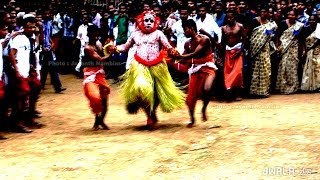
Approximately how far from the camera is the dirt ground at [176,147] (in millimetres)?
5445

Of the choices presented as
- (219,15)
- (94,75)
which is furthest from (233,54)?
(94,75)

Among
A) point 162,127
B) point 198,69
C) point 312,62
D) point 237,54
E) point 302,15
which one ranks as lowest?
point 162,127

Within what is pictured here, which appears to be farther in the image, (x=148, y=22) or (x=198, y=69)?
(x=198, y=69)

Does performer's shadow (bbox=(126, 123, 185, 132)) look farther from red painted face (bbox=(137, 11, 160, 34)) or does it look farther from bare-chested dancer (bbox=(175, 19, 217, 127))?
red painted face (bbox=(137, 11, 160, 34))

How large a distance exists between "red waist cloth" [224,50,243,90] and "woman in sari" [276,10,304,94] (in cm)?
118

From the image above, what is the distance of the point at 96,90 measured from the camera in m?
7.37

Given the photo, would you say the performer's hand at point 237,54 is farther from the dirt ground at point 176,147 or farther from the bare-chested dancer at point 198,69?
the bare-chested dancer at point 198,69

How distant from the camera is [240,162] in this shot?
18.6 ft

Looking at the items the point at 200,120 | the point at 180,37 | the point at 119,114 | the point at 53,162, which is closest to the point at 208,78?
the point at 200,120

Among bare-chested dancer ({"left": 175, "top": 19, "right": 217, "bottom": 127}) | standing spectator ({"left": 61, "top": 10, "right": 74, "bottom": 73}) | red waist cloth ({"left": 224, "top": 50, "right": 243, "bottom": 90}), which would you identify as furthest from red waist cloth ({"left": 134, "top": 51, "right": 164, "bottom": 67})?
standing spectator ({"left": 61, "top": 10, "right": 74, "bottom": 73})

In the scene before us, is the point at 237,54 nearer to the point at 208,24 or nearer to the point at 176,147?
the point at 208,24

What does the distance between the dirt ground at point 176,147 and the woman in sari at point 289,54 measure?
4.54ft

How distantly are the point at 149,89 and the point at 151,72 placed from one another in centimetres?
30

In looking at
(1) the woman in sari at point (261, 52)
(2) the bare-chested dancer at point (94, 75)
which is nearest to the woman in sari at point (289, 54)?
(1) the woman in sari at point (261, 52)
